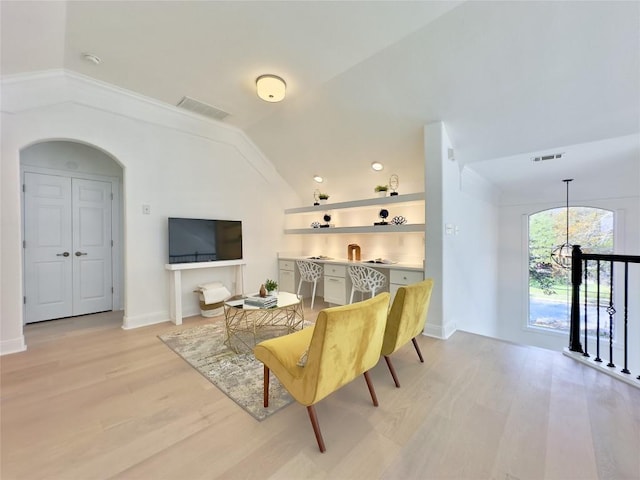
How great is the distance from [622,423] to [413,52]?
11.3 ft

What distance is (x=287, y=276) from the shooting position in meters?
5.34

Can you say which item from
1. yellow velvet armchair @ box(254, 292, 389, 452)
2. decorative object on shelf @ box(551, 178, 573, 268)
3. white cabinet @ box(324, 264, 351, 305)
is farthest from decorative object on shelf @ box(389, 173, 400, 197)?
decorative object on shelf @ box(551, 178, 573, 268)

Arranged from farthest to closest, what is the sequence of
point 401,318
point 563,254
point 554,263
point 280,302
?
point 554,263, point 563,254, point 280,302, point 401,318

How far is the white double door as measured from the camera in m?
3.81

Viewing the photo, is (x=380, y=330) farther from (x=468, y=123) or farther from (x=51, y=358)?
(x=51, y=358)

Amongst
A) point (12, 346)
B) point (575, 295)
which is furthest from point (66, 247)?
point (575, 295)

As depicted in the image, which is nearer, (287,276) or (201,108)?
(201,108)

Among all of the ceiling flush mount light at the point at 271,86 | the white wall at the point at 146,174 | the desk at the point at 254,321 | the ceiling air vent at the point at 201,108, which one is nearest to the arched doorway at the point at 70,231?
the white wall at the point at 146,174

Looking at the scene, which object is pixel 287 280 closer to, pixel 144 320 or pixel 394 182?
pixel 144 320

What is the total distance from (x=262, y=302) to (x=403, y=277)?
6.50 ft

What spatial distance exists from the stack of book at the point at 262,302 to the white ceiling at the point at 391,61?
266cm

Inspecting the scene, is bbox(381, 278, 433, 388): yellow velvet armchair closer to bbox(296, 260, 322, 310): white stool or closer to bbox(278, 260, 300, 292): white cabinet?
bbox(296, 260, 322, 310): white stool

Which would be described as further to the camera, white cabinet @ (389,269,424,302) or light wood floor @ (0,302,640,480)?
white cabinet @ (389,269,424,302)

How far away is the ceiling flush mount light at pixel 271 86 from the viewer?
10.4ft
